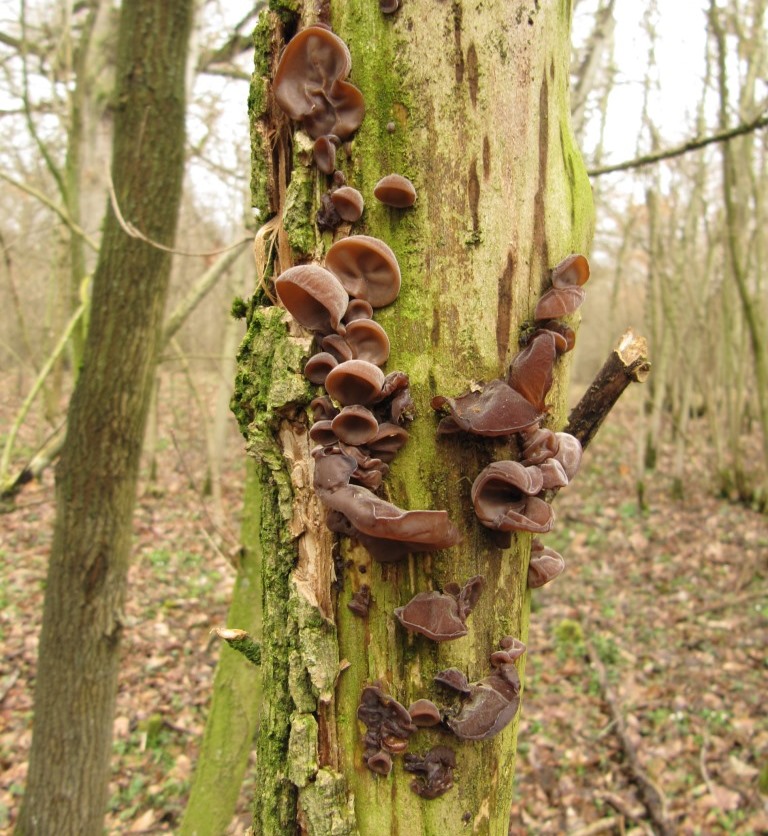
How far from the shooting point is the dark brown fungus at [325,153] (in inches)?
48.3

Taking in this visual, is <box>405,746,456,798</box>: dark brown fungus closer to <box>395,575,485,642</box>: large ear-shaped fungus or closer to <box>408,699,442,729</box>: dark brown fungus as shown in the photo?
<box>408,699,442,729</box>: dark brown fungus

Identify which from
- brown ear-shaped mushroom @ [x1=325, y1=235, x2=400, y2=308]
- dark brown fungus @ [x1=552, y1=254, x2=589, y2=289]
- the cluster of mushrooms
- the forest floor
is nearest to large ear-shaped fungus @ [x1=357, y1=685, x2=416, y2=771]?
the cluster of mushrooms

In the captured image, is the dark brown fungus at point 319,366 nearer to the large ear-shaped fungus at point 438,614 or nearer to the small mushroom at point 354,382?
the small mushroom at point 354,382

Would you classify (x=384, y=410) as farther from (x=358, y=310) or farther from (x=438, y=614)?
(x=438, y=614)

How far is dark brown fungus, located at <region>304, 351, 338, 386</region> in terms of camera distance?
1.20 meters

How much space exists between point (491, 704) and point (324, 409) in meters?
0.67

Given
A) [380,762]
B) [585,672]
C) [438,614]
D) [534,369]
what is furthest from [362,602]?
[585,672]

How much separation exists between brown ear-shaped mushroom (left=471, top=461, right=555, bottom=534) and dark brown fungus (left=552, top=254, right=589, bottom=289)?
387 millimetres

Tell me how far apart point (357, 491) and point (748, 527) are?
993 cm

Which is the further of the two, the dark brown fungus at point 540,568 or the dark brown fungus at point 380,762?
the dark brown fungus at point 540,568

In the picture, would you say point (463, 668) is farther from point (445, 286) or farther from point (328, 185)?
point (328, 185)

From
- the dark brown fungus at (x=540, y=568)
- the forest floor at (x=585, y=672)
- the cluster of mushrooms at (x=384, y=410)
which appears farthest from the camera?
the forest floor at (x=585, y=672)

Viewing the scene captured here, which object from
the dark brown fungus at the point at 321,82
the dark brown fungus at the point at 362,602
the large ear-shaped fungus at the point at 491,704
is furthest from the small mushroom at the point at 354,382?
the large ear-shaped fungus at the point at 491,704

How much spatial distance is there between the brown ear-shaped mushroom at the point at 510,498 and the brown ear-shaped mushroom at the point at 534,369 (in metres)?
0.14
